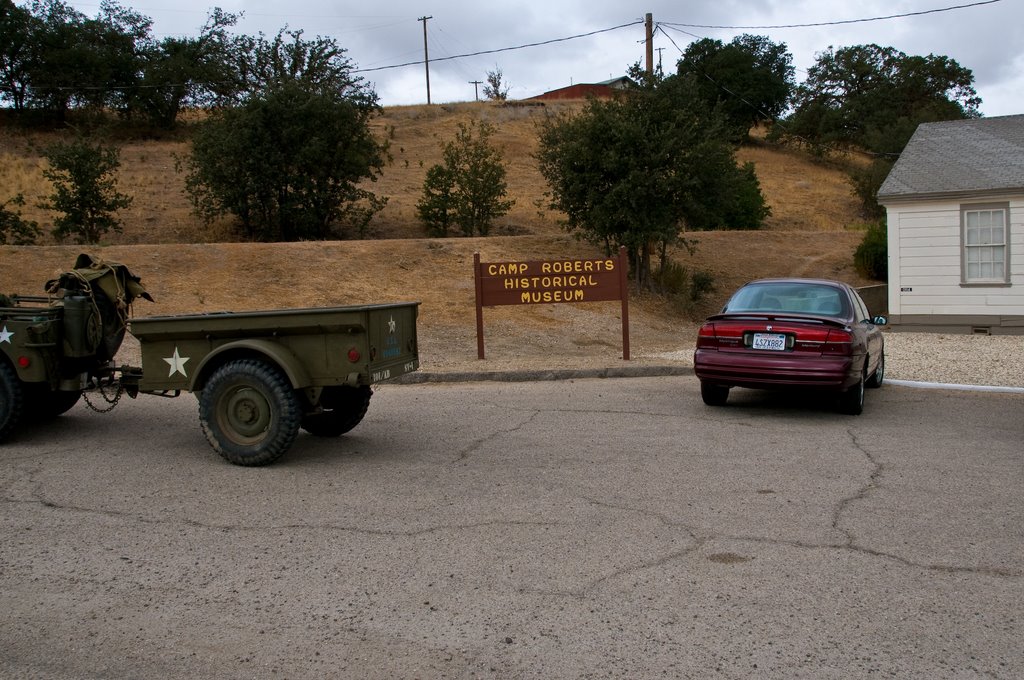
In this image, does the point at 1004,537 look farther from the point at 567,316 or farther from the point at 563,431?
the point at 567,316

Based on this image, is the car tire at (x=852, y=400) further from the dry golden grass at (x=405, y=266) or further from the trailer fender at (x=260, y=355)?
the trailer fender at (x=260, y=355)

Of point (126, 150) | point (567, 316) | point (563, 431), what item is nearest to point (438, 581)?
point (563, 431)

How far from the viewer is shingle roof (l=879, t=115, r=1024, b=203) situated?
59.4ft

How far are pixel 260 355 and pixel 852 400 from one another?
20.3 feet

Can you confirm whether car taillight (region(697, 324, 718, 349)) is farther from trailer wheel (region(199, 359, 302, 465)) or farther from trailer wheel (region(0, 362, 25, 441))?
trailer wheel (region(0, 362, 25, 441))

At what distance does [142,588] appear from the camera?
4711mm

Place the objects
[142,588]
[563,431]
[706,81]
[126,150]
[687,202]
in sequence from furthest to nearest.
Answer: [706,81] → [126,150] → [687,202] → [563,431] → [142,588]

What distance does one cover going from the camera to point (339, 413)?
8586 mm

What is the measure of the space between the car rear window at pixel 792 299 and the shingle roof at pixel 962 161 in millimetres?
9483

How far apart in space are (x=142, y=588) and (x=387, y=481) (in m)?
2.43

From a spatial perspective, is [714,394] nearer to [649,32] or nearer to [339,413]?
[339,413]

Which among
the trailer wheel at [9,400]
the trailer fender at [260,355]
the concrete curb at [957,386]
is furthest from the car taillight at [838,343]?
the trailer wheel at [9,400]

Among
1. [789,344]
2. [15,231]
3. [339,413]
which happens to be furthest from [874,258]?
[15,231]

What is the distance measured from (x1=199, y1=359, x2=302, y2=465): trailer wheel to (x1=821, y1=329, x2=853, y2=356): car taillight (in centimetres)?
528
